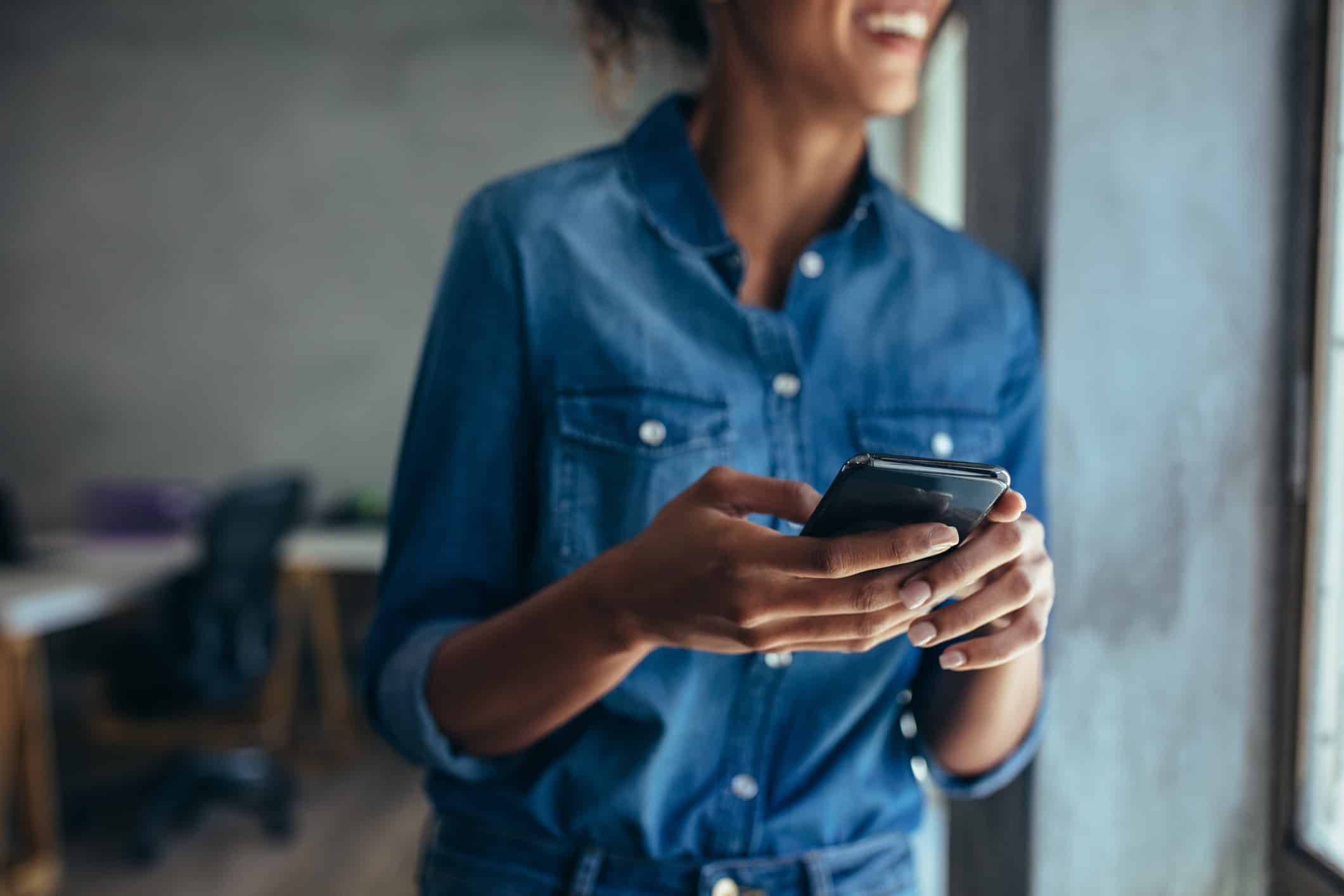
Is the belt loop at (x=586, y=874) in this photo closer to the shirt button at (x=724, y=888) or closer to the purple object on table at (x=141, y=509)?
the shirt button at (x=724, y=888)

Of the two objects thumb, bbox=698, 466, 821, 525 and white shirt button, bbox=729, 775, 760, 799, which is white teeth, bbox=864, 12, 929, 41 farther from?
white shirt button, bbox=729, 775, 760, 799

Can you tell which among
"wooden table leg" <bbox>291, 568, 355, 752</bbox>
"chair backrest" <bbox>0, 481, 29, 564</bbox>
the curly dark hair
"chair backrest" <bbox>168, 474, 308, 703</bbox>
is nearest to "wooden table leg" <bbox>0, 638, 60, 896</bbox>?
"chair backrest" <bbox>168, 474, 308, 703</bbox>

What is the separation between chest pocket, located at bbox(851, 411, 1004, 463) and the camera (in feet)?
2.48

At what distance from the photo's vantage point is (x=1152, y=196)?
35.3 inches

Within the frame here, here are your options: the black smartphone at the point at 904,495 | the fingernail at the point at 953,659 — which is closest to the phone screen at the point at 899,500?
the black smartphone at the point at 904,495

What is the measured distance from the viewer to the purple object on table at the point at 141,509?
154 inches

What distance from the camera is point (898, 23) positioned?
70cm

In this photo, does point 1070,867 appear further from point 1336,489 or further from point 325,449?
point 325,449

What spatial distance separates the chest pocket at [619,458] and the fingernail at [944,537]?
285 mm

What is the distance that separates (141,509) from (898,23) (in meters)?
4.02

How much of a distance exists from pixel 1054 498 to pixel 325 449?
394 centimetres

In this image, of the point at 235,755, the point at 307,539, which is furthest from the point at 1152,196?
the point at 307,539

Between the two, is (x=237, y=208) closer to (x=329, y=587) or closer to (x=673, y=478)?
(x=329, y=587)

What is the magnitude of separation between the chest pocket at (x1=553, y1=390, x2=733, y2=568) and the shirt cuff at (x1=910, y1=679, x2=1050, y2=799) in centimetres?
29
